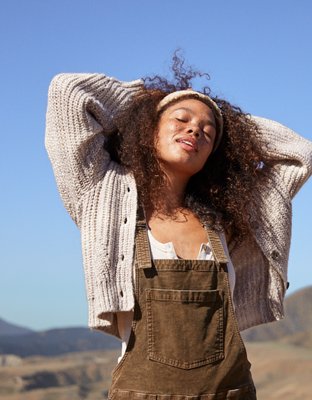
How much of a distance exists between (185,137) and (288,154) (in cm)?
46

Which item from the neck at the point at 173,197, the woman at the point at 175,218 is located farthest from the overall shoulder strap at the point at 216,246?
the neck at the point at 173,197

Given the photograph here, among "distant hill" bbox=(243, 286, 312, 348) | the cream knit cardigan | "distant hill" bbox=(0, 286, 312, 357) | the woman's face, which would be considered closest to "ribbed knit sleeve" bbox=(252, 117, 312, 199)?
the cream knit cardigan

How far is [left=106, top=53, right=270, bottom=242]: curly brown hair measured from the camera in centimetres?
266

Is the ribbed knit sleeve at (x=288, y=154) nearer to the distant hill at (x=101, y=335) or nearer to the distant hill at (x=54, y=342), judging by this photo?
the distant hill at (x=101, y=335)

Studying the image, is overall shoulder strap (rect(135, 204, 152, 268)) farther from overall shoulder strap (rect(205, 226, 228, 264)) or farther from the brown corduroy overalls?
overall shoulder strap (rect(205, 226, 228, 264))

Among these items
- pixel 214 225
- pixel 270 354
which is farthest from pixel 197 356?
pixel 270 354

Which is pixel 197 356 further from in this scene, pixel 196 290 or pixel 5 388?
pixel 5 388

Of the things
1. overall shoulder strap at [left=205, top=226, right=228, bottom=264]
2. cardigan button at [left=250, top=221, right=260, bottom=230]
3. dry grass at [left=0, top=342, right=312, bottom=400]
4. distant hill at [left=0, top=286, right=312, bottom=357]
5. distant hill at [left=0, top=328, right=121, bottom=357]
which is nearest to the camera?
overall shoulder strap at [left=205, top=226, right=228, bottom=264]

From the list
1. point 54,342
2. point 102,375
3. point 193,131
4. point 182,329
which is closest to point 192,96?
point 193,131

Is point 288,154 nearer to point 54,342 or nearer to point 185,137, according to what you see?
point 185,137

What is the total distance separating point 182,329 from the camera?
243 cm

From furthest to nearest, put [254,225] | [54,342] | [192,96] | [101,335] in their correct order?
[54,342] < [101,335] < [254,225] < [192,96]

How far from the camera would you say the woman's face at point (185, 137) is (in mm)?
2604

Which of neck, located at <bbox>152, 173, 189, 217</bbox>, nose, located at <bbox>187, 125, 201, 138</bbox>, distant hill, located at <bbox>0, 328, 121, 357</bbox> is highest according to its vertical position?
nose, located at <bbox>187, 125, 201, 138</bbox>
